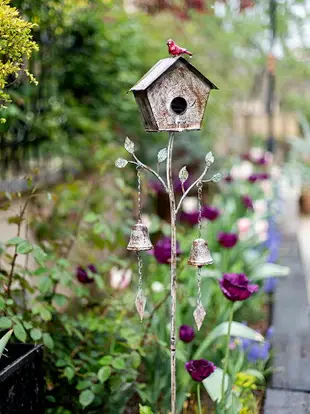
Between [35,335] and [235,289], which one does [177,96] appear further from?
[35,335]

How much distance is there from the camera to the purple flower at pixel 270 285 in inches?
156

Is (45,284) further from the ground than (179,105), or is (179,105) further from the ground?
(179,105)

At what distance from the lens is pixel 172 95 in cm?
185

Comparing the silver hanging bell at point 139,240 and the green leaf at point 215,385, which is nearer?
the silver hanging bell at point 139,240

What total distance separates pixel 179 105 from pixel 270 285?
2.35 metres

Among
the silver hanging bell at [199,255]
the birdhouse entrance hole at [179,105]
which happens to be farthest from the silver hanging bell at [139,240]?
the birdhouse entrance hole at [179,105]

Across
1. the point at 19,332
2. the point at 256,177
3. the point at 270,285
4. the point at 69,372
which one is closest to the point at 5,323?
the point at 19,332

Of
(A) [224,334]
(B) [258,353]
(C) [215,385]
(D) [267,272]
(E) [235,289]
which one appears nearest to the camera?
(E) [235,289]

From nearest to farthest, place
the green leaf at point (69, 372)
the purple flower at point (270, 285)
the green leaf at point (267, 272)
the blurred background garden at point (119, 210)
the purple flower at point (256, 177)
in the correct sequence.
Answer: the green leaf at point (69, 372)
the blurred background garden at point (119, 210)
the green leaf at point (267, 272)
the purple flower at point (270, 285)
the purple flower at point (256, 177)

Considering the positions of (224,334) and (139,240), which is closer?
(139,240)

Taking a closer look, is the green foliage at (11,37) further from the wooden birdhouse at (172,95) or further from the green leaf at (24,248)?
the green leaf at (24,248)

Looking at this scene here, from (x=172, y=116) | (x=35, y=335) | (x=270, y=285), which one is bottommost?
(x=270, y=285)

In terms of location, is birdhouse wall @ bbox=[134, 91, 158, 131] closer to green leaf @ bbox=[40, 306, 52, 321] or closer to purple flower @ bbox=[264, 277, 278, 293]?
green leaf @ bbox=[40, 306, 52, 321]

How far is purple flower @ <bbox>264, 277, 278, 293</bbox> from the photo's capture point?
3.97 meters
